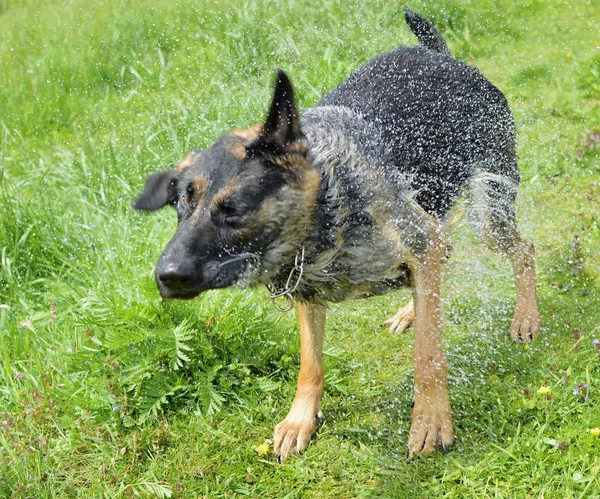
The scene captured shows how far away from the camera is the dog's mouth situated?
275 cm

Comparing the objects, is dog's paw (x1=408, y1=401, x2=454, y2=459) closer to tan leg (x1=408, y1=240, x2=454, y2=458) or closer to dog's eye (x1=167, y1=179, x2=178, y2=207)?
tan leg (x1=408, y1=240, x2=454, y2=458)

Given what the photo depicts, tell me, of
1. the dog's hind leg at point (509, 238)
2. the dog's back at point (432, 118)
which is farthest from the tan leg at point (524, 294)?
the dog's back at point (432, 118)

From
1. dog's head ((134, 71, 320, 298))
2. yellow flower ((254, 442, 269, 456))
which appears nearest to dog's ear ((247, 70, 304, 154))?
dog's head ((134, 71, 320, 298))

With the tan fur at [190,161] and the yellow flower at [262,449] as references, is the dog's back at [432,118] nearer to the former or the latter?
the tan fur at [190,161]

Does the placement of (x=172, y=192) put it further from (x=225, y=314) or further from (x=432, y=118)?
(x=432, y=118)

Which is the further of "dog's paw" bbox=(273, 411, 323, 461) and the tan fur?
"dog's paw" bbox=(273, 411, 323, 461)

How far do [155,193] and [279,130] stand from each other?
2.22ft

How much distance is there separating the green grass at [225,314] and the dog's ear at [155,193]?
90 centimetres

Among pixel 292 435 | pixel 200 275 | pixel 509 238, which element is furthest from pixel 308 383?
pixel 509 238

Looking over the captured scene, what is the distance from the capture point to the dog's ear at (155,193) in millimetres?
3223

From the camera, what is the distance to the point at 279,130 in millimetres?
2984

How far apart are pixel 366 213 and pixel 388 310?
180cm

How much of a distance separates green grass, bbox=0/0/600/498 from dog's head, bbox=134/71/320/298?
1.10 m

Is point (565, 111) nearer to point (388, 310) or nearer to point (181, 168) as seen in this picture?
point (388, 310)
